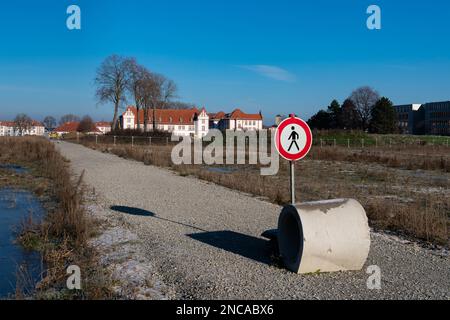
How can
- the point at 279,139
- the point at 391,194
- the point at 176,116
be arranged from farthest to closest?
the point at 176,116, the point at 391,194, the point at 279,139

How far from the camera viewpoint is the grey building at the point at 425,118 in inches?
5163

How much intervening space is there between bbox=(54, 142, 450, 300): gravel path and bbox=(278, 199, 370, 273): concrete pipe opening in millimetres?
150

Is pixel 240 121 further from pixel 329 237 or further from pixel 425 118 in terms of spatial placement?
pixel 329 237

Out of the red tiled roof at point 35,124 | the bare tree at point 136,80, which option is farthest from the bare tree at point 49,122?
the bare tree at point 136,80

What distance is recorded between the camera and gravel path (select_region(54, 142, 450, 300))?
18.5 ft

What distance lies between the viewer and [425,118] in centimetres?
14212

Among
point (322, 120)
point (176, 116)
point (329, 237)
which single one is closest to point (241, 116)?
point (176, 116)

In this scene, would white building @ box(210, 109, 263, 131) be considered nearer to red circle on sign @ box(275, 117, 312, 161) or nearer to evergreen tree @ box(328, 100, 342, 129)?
evergreen tree @ box(328, 100, 342, 129)

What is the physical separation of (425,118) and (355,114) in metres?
49.3

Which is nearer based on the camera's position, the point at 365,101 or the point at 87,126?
the point at 365,101

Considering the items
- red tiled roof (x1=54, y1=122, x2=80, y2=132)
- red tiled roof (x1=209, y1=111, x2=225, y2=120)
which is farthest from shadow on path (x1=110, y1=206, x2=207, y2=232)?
red tiled roof (x1=54, y1=122, x2=80, y2=132)

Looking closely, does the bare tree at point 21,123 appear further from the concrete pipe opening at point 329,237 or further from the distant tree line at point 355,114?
the concrete pipe opening at point 329,237

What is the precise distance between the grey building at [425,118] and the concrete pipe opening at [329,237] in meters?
123
